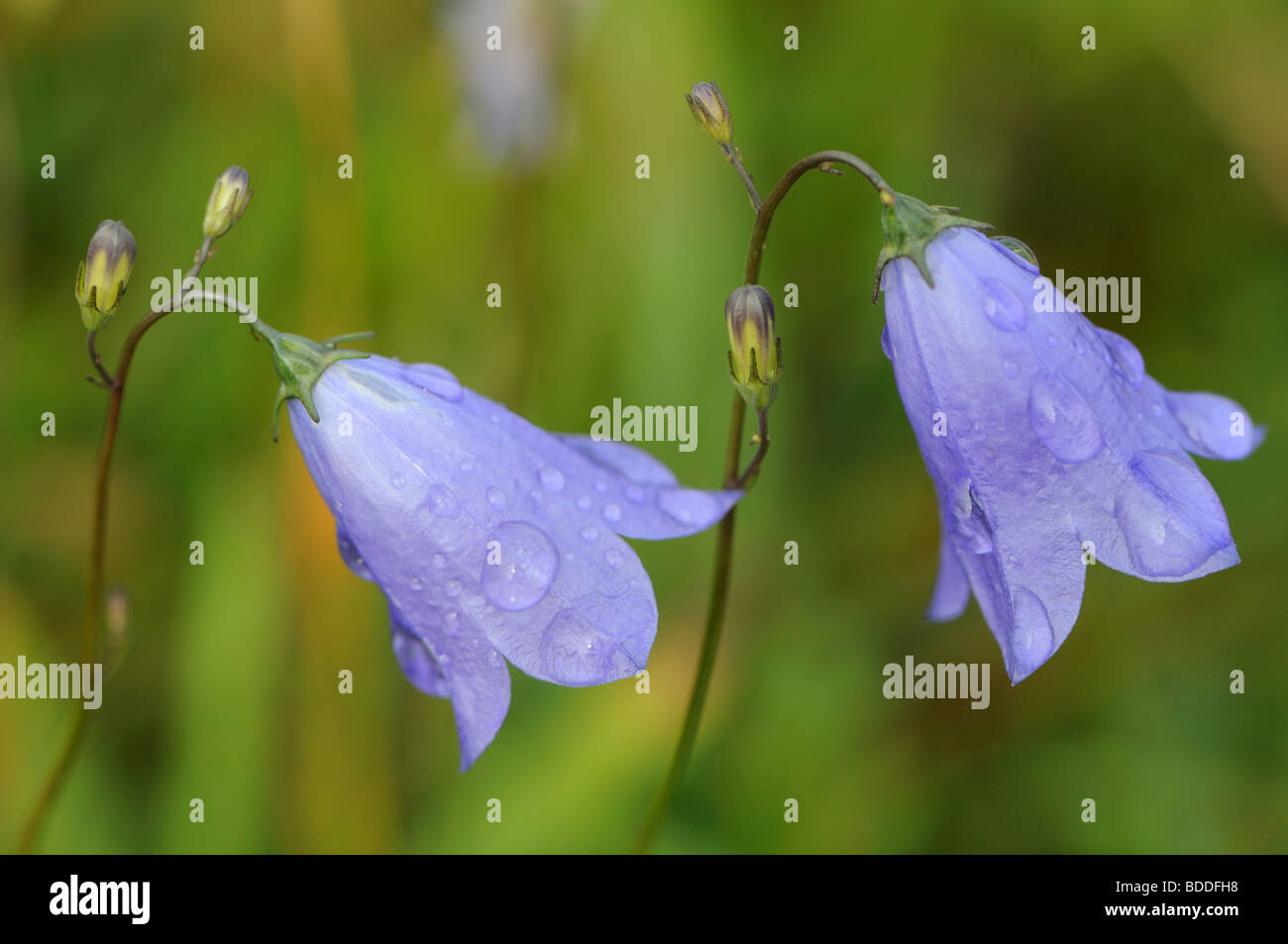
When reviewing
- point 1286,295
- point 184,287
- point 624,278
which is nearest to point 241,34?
point 624,278

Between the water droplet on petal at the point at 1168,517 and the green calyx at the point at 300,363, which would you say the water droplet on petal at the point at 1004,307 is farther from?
the green calyx at the point at 300,363

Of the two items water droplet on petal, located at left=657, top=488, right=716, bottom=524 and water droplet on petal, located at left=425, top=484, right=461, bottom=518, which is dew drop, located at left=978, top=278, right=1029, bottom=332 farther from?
water droplet on petal, located at left=425, top=484, right=461, bottom=518

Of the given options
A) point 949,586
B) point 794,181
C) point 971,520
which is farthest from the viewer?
point 949,586

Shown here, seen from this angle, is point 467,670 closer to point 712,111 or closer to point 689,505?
point 689,505

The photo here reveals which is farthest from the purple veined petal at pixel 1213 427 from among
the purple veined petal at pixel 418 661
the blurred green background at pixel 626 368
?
the blurred green background at pixel 626 368

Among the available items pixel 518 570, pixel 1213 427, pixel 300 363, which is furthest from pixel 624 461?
pixel 1213 427

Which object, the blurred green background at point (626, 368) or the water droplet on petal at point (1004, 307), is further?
the blurred green background at point (626, 368)
